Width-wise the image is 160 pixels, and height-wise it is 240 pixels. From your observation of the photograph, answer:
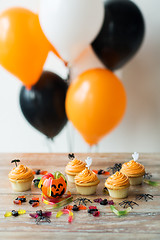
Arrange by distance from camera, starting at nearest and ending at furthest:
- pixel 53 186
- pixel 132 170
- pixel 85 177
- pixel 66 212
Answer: pixel 66 212, pixel 53 186, pixel 85 177, pixel 132 170

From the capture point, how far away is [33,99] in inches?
91.5

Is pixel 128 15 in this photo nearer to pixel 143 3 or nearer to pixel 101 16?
pixel 101 16

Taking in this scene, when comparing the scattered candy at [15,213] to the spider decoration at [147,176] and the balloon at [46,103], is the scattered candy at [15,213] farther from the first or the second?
the balloon at [46,103]

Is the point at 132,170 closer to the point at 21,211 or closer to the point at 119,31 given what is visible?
the point at 21,211

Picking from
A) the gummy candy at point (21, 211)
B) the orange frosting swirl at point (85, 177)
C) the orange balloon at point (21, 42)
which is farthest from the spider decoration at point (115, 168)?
the orange balloon at point (21, 42)

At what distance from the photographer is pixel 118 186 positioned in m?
1.46

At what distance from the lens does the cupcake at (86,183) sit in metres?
1.53

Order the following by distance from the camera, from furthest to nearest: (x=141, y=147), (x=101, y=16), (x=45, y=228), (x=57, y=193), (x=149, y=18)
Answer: (x=141, y=147)
(x=149, y=18)
(x=101, y=16)
(x=57, y=193)
(x=45, y=228)

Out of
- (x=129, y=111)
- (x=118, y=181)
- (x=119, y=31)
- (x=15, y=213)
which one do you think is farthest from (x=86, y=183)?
(x=129, y=111)

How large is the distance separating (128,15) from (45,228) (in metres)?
1.48

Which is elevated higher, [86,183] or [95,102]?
[95,102]

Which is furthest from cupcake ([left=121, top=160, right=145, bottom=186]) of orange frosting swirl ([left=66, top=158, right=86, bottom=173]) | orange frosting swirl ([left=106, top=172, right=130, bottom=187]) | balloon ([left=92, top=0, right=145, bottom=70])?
balloon ([left=92, top=0, right=145, bottom=70])

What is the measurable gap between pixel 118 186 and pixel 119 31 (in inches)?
42.6

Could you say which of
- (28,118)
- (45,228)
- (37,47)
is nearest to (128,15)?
(37,47)
